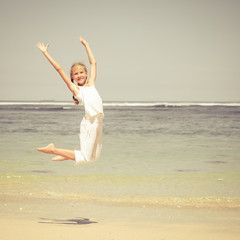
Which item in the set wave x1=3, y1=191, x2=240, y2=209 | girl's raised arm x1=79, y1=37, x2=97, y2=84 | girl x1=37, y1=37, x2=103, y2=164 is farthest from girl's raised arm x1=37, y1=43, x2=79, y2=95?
wave x1=3, y1=191, x2=240, y2=209

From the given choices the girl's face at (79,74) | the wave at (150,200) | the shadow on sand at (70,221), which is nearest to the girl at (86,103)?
the girl's face at (79,74)

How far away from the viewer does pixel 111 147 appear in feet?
60.0

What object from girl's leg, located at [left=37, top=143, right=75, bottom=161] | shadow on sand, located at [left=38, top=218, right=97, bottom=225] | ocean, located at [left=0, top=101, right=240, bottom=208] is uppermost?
girl's leg, located at [left=37, top=143, right=75, bottom=161]

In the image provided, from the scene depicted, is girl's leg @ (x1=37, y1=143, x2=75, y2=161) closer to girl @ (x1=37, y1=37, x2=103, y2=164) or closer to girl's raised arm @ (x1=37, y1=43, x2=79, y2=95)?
girl @ (x1=37, y1=37, x2=103, y2=164)

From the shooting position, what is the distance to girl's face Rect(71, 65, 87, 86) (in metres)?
5.11

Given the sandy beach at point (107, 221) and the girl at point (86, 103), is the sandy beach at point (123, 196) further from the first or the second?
the girl at point (86, 103)

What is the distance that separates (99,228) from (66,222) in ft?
2.37

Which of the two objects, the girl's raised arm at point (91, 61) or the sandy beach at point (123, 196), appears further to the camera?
the sandy beach at point (123, 196)

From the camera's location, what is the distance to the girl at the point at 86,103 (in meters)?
5.00

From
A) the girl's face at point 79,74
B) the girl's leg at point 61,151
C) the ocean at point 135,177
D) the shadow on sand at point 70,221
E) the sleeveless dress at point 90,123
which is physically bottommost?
the ocean at point 135,177

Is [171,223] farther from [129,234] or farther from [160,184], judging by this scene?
[160,184]

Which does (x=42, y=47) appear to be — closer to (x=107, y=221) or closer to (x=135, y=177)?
(x=107, y=221)

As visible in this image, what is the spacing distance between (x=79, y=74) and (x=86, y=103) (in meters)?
0.41

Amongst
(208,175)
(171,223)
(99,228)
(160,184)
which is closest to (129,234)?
(99,228)
